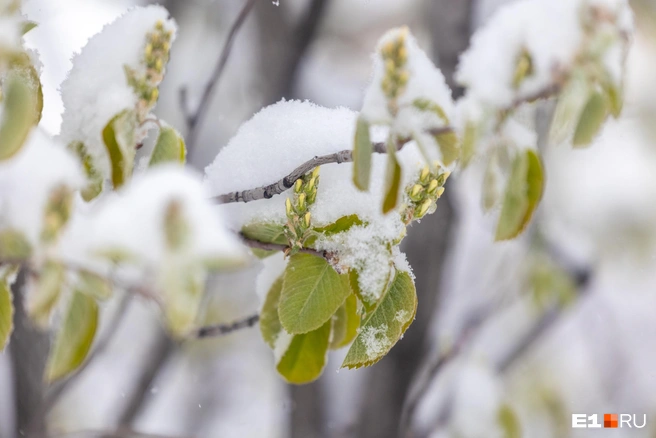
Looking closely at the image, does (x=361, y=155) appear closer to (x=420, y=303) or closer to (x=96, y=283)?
(x=96, y=283)

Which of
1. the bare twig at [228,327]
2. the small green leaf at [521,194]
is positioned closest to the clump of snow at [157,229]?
the small green leaf at [521,194]

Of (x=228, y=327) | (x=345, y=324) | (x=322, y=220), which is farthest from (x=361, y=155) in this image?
(x=228, y=327)

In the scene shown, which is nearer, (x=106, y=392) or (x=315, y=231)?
→ (x=315, y=231)

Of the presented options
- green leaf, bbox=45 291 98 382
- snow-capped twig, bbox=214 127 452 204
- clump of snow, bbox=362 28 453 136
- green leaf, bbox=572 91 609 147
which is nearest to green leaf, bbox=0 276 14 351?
green leaf, bbox=45 291 98 382

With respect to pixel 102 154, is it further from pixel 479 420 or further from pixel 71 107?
pixel 479 420

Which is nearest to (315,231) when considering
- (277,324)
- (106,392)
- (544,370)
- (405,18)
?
(277,324)

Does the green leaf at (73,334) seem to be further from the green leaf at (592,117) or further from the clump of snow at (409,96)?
the green leaf at (592,117)

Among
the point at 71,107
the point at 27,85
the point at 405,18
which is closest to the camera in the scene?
the point at 27,85
